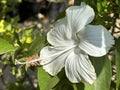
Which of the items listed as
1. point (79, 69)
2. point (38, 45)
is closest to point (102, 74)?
point (79, 69)

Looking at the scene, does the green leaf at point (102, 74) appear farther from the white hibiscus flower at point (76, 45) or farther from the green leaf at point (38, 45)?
the green leaf at point (38, 45)

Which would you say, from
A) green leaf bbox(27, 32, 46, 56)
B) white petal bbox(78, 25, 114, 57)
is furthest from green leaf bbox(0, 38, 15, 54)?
white petal bbox(78, 25, 114, 57)

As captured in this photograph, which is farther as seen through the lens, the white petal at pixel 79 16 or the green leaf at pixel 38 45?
the green leaf at pixel 38 45

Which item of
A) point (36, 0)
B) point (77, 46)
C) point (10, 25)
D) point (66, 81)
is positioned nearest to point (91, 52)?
point (77, 46)

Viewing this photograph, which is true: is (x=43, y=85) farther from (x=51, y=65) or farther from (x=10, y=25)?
(x=10, y=25)

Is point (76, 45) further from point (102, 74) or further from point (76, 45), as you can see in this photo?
point (102, 74)

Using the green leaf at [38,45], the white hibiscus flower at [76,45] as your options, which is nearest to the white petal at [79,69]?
the white hibiscus flower at [76,45]
